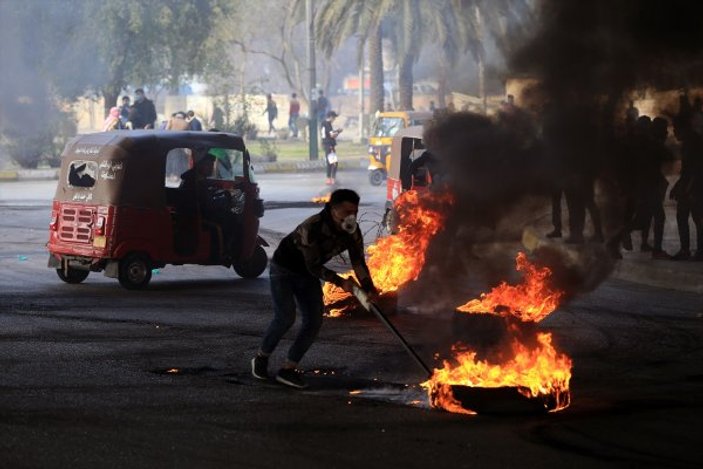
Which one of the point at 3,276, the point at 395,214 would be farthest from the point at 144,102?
the point at 395,214

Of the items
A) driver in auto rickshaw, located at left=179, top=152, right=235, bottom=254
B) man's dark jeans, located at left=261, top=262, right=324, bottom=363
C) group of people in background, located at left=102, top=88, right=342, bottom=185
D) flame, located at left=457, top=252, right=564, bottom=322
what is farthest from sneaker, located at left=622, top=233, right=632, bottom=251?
group of people in background, located at left=102, top=88, right=342, bottom=185

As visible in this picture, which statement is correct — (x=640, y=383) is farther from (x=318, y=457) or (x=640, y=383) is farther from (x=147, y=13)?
(x=147, y=13)

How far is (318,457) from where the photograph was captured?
22.8 feet

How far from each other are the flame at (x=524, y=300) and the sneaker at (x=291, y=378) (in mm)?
1416

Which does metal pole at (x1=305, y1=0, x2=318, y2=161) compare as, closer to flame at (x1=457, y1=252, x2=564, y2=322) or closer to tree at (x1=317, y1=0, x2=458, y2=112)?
tree at (x1=317, y1=0, x2=458, y2=112)

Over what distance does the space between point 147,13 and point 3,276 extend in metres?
24.2

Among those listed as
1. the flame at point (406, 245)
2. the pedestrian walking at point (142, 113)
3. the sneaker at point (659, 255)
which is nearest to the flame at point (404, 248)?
the flame at point (406, 245)

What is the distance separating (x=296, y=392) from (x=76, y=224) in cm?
631

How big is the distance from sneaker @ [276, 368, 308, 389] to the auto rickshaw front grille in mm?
5796

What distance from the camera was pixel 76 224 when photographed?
14414 millimetres

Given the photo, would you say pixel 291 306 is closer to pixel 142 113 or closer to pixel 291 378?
pixel 291 378

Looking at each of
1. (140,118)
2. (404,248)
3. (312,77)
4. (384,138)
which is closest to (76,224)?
(404,248)

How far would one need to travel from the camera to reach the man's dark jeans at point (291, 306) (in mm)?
9234

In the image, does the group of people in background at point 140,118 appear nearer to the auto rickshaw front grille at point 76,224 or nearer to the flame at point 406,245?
the auto rickshaw front grille at point 76,224
